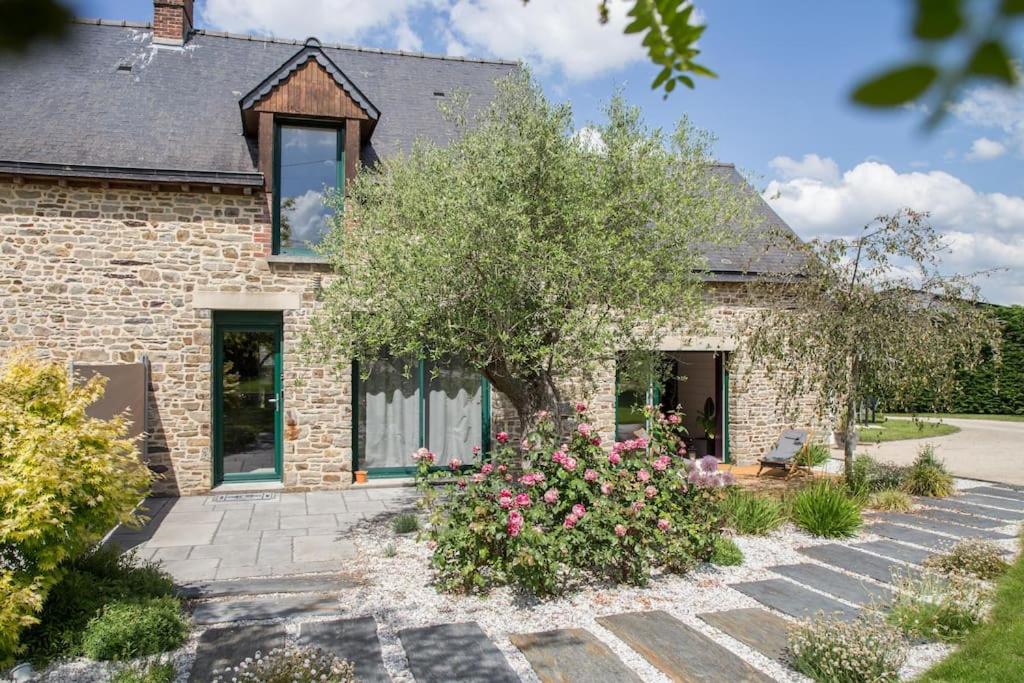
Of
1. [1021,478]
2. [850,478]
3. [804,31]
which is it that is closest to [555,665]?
[804,31]

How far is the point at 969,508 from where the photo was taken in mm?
9461

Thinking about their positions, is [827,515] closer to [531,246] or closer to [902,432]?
[531,246]

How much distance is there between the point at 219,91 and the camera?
38.1 feet

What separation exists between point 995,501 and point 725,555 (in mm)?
5711

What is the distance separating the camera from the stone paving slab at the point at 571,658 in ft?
14.5

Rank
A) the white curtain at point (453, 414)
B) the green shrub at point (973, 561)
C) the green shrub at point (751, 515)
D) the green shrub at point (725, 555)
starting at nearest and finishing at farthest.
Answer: the green shrub at point (973, 561), the green shrub at point (725, 555), the green shrub at point (751, 515), the white curtain at point (453, 414)

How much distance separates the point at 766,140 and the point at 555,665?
3.59 meters

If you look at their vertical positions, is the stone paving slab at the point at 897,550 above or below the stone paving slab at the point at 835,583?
above

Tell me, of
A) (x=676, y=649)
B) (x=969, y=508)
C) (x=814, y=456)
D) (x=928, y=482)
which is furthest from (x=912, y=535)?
(x=814, y=456)

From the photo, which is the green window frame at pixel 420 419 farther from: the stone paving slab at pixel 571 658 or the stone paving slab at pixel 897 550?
the stone paving slab at pixel 571 658

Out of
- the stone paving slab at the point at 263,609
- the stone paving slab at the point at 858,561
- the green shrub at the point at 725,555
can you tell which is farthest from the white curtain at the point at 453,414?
the stone paving slab at the point at 858,561

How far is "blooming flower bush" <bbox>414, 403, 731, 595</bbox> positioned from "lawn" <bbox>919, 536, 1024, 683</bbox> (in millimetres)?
2166

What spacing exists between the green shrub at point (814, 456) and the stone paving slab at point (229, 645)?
389 inches

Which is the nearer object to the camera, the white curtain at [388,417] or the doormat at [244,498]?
the doormat at [244,498]
